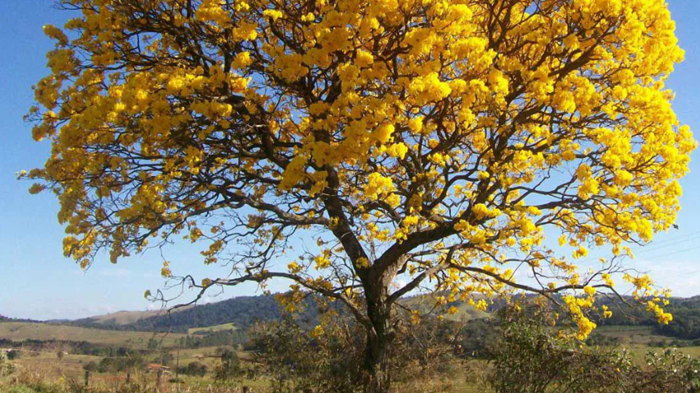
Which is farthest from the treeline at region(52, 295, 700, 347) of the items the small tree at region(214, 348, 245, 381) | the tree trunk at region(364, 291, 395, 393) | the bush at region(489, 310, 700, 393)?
the tree trunk at region(364, 291, 395, 393)

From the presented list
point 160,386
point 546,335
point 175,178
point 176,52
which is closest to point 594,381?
point 546,335

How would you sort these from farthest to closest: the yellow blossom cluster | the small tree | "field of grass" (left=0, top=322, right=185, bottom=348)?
"field of grass" (left=0, top=322, right=185, bottom=348)
the small tree
the yellow blossom cluster

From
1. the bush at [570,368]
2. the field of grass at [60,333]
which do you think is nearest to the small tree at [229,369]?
the bush at [570,368]

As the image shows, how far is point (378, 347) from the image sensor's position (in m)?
9.12

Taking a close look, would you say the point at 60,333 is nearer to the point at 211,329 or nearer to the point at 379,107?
the point at 211,329

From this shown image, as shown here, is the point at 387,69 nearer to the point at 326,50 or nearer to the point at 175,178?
the point at 326,50

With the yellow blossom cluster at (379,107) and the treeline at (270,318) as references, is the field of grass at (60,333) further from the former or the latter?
the yellow blossom cluster at (379,107)

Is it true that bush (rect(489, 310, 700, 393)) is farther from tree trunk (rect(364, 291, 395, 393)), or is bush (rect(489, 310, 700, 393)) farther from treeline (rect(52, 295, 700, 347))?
tree trunk (rect(364, 291, 395, 393))

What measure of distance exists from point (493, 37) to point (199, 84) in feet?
16.2

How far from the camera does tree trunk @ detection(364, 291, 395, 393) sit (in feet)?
28.8

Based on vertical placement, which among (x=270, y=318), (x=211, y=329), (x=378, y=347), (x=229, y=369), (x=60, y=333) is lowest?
(x=211, y=329)

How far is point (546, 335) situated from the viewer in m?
8.82

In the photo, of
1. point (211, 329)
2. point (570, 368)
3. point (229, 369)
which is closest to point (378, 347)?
point (570, 368)

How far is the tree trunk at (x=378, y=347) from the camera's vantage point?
8.79 m
